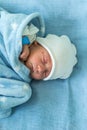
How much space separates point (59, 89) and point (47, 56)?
6.7 inches

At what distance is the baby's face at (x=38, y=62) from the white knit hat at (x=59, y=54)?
0.02m

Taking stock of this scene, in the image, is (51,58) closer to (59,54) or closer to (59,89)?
(59,54)

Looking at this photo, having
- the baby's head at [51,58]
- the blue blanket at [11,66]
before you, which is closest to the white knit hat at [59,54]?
the baby's head at [51,58]

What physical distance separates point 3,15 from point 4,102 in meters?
0.37

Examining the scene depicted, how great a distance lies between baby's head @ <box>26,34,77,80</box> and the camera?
49.4 inches

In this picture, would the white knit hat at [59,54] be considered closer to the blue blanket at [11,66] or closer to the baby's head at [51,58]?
the baby's head at [51,58]

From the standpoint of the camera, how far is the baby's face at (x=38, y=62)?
1.25 metres

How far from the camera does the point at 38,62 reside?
1.25 m

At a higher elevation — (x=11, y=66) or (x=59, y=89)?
(x=11, y=66)

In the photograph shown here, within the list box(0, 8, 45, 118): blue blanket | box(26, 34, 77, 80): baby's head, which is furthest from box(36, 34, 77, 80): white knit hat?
box(0, 8, 45, 118): blue blanket

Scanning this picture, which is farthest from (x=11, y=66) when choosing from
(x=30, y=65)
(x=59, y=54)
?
(x=59, y=54)

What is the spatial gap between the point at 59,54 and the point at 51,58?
0.13 feet

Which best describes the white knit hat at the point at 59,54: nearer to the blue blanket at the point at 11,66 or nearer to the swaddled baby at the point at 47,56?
the swaddled baby at the point at 47,56

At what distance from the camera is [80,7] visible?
1.45 meters
